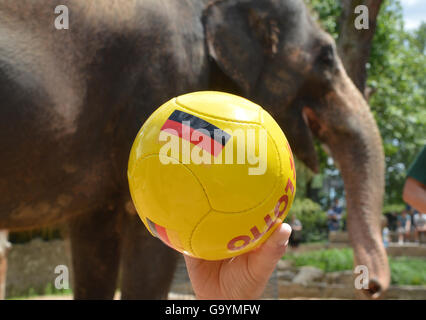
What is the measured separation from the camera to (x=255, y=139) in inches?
60.4

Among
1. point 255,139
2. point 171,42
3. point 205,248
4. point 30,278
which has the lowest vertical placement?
point 30,278

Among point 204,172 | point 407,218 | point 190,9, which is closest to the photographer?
point 204,172

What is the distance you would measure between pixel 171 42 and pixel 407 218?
14.3 meters

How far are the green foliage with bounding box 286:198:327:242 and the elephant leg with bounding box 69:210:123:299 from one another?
1240 centimetres

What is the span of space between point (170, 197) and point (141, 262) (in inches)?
66.5

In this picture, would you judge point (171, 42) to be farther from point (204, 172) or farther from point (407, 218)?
point (407, 218)

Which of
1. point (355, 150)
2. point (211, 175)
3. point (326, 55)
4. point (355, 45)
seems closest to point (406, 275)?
point (355, 45)

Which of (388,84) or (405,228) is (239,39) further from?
(405,228)

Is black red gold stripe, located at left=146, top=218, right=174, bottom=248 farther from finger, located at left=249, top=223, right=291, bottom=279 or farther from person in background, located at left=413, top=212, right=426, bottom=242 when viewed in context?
person in background, located at left=413, top=212, right=426, bottom=242

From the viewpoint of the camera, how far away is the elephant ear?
10.9 ft

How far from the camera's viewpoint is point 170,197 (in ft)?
5.01

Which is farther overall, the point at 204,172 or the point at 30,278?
the point at 30,278

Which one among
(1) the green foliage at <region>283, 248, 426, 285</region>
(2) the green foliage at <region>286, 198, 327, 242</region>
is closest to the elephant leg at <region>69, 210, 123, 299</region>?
(1) the green foliage at <region>283, 248, 426, 285</region>

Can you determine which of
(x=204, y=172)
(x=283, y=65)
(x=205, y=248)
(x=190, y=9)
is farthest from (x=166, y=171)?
(x=283, y=65)
